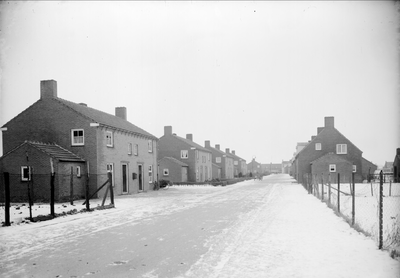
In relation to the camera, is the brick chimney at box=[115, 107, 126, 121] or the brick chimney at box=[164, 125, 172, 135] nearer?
the brick chimney at box=[115, 107, 126, 121]

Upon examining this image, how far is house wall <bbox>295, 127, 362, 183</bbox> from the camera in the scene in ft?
165

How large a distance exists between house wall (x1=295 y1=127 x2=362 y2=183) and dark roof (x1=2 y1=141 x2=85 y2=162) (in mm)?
34464

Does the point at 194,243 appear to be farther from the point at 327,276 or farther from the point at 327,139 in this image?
the point at 327,139

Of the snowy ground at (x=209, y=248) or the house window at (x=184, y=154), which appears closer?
the snowy ground at (x=209, y=248)

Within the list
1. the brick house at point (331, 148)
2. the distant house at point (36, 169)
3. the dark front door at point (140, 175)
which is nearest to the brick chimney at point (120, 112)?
the dark front door at point (140, 175)

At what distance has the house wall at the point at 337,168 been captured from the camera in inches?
1862

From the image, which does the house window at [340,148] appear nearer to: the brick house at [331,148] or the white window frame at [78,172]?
the brick house at [331,148]

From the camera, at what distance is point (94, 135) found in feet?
→ 85.1

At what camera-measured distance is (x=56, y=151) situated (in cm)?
2419

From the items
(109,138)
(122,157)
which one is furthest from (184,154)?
(109,138)

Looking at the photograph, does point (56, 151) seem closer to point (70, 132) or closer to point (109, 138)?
point (70, 132)

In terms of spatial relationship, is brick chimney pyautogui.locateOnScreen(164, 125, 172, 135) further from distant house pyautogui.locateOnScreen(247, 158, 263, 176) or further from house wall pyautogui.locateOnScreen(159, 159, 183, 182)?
distant house pyautogui.locateOnScreen(247, 158, 263, 176)

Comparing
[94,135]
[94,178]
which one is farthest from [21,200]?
[94,135]

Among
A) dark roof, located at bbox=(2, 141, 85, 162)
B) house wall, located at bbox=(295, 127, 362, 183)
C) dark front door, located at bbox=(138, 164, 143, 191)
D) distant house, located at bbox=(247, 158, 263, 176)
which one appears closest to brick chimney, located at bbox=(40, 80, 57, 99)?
dark roof, located at bbox=(2, 141, 85, 162)
